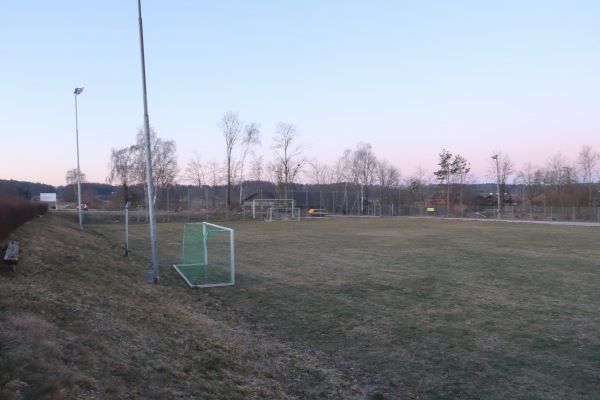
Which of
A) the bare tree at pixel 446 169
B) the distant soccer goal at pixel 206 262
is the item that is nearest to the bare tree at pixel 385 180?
the bare tree at pixel 446 169

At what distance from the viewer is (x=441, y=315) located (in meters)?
9.77

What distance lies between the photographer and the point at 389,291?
12.4m

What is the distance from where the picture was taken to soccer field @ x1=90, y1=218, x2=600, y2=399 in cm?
641

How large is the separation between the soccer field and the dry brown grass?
36mm

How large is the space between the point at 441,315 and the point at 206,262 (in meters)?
9.38

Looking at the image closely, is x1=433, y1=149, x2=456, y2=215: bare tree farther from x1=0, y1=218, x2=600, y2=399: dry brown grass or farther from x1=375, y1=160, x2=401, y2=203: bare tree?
x1=0, y1=218, x2=600, y2=399: dry brown grass

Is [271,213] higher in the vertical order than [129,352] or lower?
higher

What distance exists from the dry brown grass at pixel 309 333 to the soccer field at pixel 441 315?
4cm

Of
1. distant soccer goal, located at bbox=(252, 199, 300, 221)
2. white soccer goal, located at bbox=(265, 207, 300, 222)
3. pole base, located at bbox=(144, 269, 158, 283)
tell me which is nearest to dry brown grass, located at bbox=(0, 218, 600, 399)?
pole base, located at bbox=(144, 269, 158, 283)

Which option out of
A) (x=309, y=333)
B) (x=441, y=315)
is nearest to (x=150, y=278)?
(x=309, y=333)

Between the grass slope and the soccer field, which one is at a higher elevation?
the grass slope

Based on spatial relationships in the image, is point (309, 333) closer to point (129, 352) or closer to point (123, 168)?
point (129, 352)

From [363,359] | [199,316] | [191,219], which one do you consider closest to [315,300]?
[199,316]

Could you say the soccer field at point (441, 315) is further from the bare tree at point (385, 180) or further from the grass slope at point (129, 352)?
the bare tree at point (385, 180)
